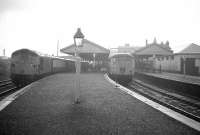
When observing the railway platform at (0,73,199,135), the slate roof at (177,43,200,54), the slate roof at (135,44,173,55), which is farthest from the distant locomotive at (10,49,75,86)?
the slate roof at (177,43,200,54)

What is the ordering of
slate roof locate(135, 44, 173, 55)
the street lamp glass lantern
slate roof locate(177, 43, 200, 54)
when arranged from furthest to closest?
1. slate roof locate(135, 44, 173, 55)
2. slate roof locate(177, 43, 200, 54)
3. the street lamp glass lantern

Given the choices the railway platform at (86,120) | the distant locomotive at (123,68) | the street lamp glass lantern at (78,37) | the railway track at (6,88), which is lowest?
the railway track at (6,88)

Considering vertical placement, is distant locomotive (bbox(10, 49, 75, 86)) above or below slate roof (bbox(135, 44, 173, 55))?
below

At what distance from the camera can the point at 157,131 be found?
15.7 ft

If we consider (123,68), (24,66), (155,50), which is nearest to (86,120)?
(24,66)

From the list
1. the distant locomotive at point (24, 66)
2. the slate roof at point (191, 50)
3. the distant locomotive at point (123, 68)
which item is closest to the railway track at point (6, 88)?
the distant locomotive at point (24, 66)

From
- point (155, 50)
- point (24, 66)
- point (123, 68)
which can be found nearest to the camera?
point (24, 66)

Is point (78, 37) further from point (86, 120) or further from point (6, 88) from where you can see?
point (6, 88)

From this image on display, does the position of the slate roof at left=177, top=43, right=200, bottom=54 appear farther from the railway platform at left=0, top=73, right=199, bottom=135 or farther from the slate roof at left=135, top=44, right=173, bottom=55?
the railway platform at left=0, top=73, right=199, bottom=135

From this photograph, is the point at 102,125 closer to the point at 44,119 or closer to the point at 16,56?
the point at 44,119

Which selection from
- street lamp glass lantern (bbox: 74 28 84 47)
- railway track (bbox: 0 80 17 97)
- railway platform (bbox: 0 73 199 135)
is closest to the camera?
railway platform (bbox: 0 73 199 135)

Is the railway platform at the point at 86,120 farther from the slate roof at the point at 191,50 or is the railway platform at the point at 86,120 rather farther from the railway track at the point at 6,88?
the slate roof at the point at 191,50

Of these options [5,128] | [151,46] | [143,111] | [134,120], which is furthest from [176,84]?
[151,46]

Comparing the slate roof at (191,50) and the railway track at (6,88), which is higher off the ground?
the slate roof at (191,50)
